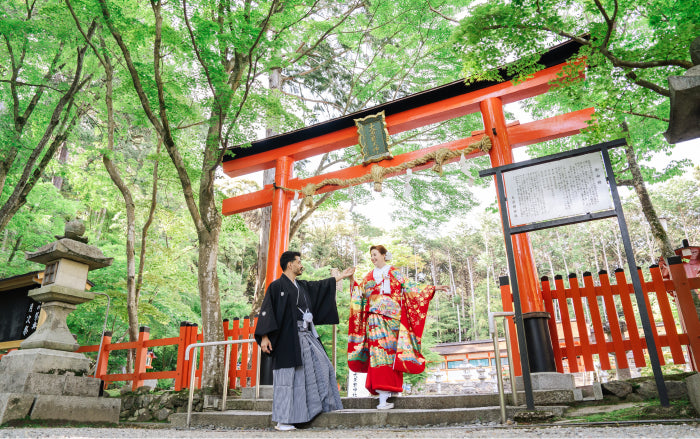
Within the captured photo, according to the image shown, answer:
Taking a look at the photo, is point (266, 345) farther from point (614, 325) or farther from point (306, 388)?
point (614, 325)

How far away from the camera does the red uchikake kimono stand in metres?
4.69

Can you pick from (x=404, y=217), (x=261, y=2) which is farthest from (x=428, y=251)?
(x=261, y=2)

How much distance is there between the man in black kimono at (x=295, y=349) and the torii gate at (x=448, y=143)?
95.1 inches

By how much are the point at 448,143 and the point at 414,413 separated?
171 inches

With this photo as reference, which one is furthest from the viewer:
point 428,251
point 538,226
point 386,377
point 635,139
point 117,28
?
point 428,251

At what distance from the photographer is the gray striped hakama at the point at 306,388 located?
3992 mm

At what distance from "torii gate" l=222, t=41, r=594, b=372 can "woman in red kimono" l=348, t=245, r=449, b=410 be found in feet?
4.25

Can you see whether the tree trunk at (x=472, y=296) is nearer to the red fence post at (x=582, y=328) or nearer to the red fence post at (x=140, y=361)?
the red fence post at (x=140, y=361)

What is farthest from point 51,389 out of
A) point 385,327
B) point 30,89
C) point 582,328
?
point 582,328

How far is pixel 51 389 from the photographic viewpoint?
18.7 ft

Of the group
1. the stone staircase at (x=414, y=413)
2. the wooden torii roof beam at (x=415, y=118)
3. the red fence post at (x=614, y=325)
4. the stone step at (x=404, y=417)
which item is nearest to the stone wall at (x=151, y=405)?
the stone staircase at (x=414, y=413)

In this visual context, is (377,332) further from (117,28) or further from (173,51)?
(173,51)

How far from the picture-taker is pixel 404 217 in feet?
38.5

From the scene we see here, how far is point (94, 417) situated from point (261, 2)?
7.10m
